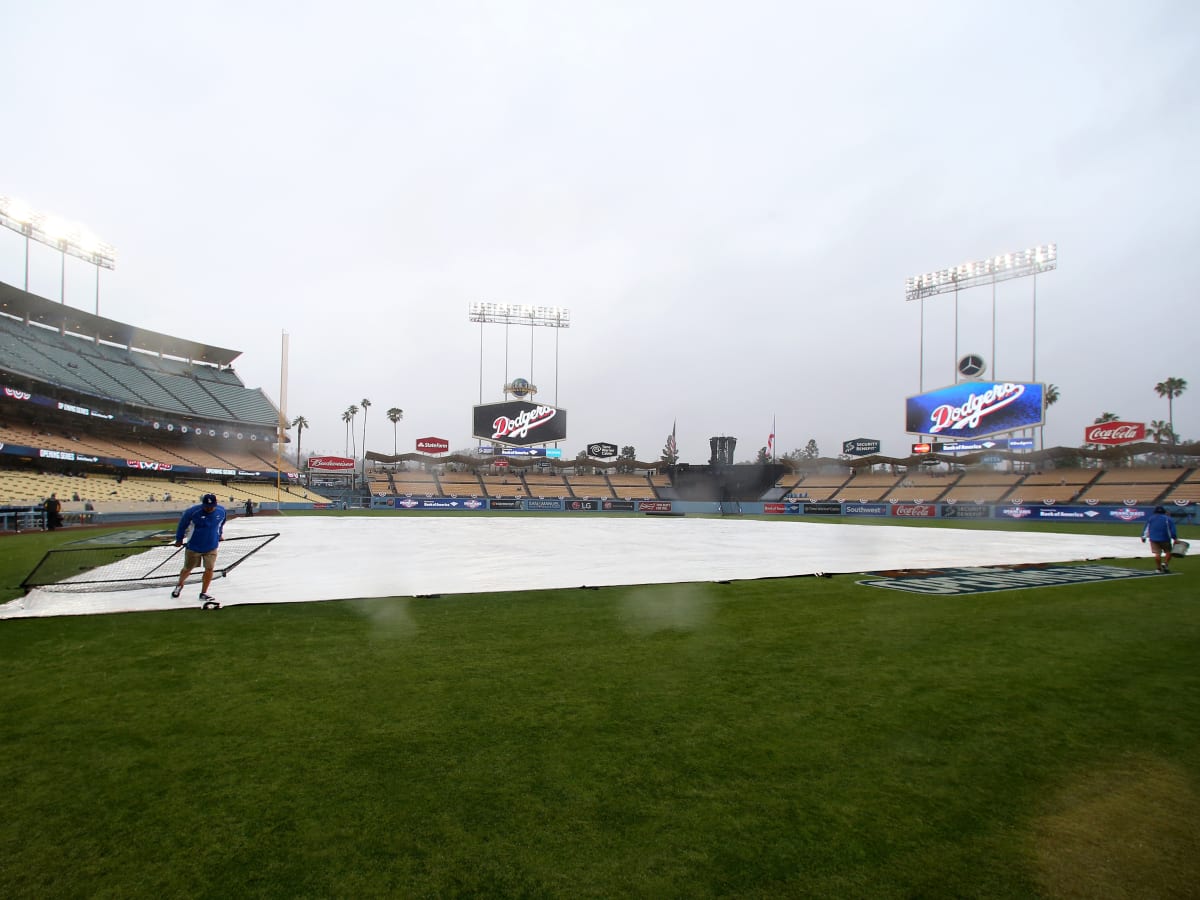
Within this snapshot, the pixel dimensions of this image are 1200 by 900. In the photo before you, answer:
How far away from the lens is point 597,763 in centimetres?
379

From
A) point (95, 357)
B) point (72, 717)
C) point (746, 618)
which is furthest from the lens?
point (95, 357)

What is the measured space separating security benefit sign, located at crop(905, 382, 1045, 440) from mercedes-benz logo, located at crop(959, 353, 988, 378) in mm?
4066

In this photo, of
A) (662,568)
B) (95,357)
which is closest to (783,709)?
(662,568)

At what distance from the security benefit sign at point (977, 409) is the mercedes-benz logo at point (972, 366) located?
407 cm

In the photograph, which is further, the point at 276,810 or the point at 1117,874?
the point at 276,810

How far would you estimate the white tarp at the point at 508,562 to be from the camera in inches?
392

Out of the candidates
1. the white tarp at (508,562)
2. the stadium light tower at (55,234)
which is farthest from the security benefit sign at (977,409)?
the stadium light tower at (55,234)

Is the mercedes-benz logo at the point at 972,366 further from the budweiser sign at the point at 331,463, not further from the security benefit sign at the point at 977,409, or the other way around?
the budweiser sign at the point at 331,463

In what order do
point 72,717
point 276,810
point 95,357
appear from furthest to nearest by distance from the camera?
point 95,357, point 72,717, point 276,810

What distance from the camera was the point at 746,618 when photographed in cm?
830

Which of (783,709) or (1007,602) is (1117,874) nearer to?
(783,709)

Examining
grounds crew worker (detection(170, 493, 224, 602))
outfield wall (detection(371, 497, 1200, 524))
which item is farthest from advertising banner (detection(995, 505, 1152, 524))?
grounds crew worker (detection(170, 493, 224, 602))

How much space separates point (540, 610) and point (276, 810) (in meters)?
5.67

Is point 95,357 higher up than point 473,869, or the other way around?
point 95,357
